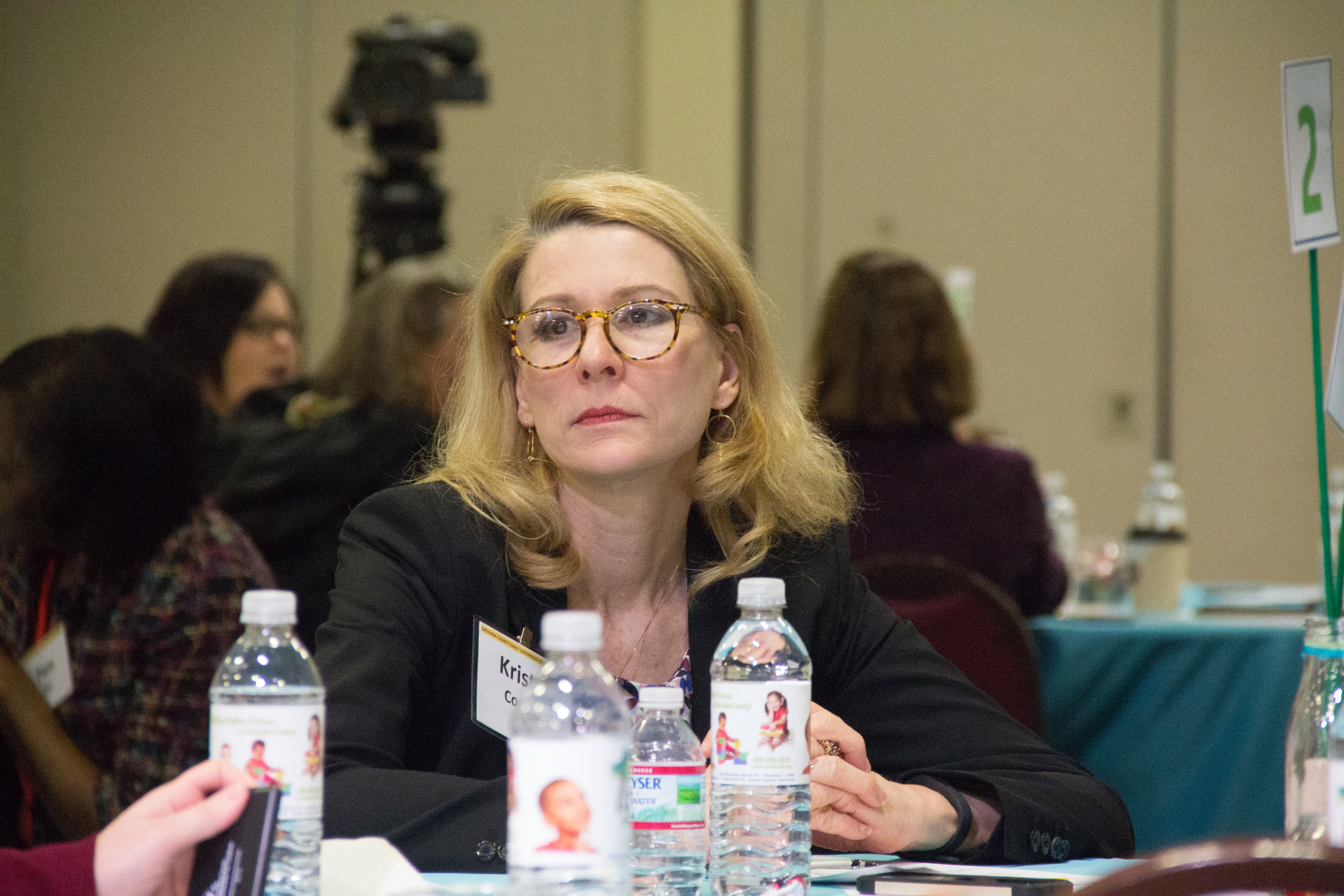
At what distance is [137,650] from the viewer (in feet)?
7.68

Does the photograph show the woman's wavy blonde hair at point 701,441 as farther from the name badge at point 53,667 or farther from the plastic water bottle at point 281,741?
the name badge at point 53,667

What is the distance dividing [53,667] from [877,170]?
4.59 meters

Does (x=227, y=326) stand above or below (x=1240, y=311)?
below

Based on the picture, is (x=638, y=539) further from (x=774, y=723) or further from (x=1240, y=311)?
(x=1240, y=311)

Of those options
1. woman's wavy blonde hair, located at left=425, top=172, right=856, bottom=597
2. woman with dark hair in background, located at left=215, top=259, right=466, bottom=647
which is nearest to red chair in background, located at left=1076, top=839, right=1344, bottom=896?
woman's wavy blonde hair, located at left=425, top=172, right=856, bottom=597

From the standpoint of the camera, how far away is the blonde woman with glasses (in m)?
1.57

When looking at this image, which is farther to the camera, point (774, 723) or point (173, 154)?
point (173, 154)

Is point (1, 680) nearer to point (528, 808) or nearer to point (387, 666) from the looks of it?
point (387, 666)

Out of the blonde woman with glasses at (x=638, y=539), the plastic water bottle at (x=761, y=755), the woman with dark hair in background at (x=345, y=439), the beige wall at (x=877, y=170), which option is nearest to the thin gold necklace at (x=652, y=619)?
the blonde woman with glasses at (x=638, y=539)

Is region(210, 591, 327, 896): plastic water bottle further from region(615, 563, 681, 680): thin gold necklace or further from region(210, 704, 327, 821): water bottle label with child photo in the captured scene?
region(615, 563, 681, 680): thin gold necklace

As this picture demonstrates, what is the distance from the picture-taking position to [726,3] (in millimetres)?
6234

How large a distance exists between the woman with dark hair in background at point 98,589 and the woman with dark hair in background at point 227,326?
182 cm

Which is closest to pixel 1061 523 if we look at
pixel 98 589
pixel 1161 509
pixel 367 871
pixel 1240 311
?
pixel 1161 509

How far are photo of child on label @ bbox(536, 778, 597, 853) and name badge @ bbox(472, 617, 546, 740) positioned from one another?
63 cm
